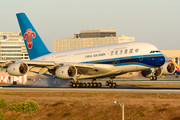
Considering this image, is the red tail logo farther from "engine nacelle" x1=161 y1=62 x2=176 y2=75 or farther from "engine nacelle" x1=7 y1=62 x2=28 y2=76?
"engine nacelle" x1=161 y1=62 x2=176 y2=75

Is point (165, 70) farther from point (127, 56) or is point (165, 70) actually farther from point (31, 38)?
point (31, 38)

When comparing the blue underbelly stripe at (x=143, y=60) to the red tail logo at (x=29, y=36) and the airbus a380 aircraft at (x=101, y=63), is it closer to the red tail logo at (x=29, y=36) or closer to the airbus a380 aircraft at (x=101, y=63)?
the airbus a380 aircraft at (x=101, y=63)

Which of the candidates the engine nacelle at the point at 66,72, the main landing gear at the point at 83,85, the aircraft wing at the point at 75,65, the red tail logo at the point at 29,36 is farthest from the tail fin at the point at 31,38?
the engine nacelle at the point at 66,72

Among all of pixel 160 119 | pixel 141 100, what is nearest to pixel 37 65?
pixel 141 100

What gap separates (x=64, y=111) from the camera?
35688 mm

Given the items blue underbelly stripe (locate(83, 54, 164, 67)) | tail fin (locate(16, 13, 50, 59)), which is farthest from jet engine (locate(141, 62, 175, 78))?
tail fin (locate(16, 13, 50, 59))

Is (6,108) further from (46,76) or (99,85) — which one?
(46,76)

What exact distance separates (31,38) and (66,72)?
Answer: 16270mm

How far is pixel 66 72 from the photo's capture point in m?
48.0

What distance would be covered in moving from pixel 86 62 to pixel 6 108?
18.9m

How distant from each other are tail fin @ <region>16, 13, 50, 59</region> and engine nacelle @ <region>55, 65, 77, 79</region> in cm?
1320

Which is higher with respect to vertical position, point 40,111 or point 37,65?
point 37,65

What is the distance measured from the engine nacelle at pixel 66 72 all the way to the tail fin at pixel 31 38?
13.2 meters

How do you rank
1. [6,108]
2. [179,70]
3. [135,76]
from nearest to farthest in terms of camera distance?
[6,108], [179,70], [135,76]
